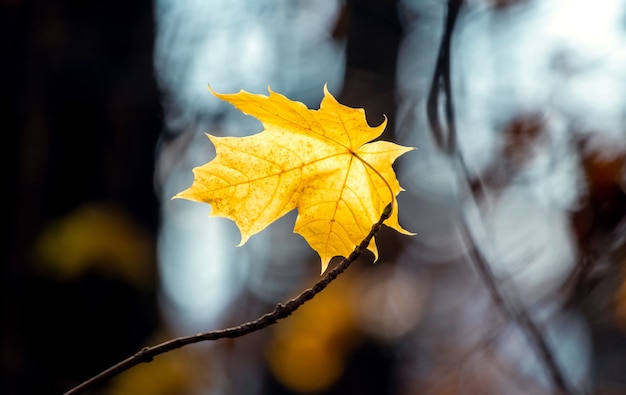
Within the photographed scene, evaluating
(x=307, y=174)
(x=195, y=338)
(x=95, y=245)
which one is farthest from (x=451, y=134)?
(x=95, y=245)

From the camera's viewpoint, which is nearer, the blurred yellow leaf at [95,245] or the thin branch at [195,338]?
the thin branch at [195,338]

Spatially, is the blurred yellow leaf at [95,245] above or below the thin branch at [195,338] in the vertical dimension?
below

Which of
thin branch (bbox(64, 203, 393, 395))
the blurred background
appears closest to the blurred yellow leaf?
the blurred background

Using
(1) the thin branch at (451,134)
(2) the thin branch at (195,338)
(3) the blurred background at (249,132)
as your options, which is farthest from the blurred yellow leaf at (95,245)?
(2) the thin branch at (195,338)

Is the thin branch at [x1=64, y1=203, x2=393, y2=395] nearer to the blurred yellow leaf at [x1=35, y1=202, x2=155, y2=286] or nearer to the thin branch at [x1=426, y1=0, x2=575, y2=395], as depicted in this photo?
the thin branch at [x1=426, y1=0, x2=575, y2=395]

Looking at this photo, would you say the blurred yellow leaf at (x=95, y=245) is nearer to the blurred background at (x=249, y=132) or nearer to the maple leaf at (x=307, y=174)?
the blurred background at (x=249, y=132)

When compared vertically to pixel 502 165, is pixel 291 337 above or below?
below

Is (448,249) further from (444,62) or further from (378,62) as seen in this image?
(444,62)

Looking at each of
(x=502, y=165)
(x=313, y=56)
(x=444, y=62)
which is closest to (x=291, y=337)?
(x=313, y=56)
